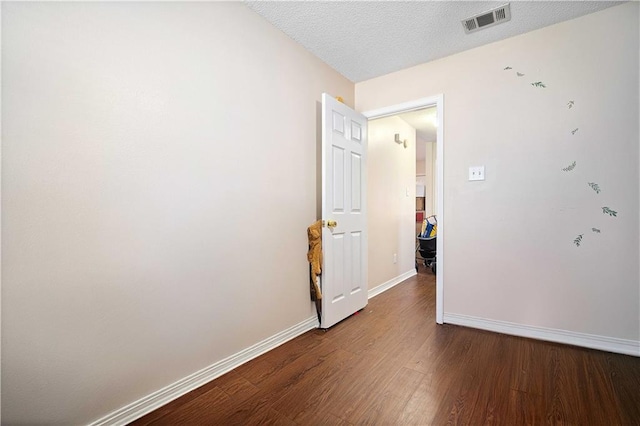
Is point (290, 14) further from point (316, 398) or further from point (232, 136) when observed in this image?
point (316, 398)

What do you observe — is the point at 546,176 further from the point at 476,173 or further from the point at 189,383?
the point at 189,383

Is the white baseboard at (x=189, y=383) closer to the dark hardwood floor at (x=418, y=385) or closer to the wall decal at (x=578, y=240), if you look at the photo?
the dark hardwood floor at (x=418, y=385)

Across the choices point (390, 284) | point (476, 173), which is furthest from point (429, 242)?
point (476, 173)

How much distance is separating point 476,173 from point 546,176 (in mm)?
475

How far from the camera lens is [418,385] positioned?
1.63 meters

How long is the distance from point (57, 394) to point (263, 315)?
110 centimetres

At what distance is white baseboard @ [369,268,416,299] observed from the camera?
3.48 meters

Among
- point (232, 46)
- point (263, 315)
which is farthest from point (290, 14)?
point (263, 315)

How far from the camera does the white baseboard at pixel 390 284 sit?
137 inches

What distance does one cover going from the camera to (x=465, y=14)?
80.0 inches

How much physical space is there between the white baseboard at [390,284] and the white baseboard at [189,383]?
143cm

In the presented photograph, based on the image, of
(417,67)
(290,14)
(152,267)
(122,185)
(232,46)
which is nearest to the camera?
(122,185)

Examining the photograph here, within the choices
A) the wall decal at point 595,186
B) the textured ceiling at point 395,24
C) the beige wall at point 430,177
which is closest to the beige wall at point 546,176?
the wall decal at point 595,186

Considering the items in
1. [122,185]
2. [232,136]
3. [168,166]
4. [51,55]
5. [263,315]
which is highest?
[51,55]
